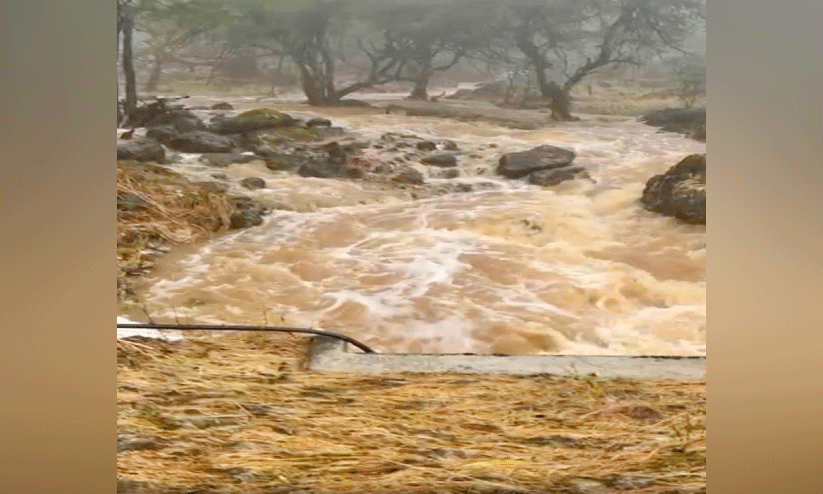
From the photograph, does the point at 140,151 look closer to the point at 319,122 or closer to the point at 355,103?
the point at 319,122

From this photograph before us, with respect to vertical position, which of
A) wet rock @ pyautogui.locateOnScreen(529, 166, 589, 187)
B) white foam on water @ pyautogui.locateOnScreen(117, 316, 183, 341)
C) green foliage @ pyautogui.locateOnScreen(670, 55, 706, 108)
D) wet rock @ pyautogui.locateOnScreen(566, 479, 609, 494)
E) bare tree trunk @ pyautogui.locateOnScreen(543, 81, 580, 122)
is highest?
green foliage @ pyautogui.locateOnScreen(670, 55, 706, 108)

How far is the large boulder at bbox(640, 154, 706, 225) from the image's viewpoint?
2.24 metres

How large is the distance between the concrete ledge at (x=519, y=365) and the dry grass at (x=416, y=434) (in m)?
0.02

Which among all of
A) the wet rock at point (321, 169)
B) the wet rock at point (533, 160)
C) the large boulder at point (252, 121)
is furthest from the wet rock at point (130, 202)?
the wet rock at point (533, 160)

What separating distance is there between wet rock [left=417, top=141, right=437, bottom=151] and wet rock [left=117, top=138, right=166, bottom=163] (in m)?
0.68

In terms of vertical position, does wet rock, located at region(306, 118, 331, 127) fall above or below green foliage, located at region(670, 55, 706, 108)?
below

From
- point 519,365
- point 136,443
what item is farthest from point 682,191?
point 136,443

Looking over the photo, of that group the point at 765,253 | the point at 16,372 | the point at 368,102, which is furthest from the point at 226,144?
the point at 765,253

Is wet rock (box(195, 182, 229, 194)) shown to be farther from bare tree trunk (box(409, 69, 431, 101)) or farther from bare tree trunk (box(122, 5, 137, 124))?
bare tree trunk (box(409, 69, 431, 101))

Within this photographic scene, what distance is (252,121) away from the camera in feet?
7.43

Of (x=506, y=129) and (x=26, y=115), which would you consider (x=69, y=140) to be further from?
(x=506, y=129)

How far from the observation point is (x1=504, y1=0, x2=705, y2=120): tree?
7.34ft

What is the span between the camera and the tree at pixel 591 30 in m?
2.24

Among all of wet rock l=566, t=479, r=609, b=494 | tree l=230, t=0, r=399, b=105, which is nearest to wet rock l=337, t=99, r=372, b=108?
tree l=230, t=0, r=399, b=105
